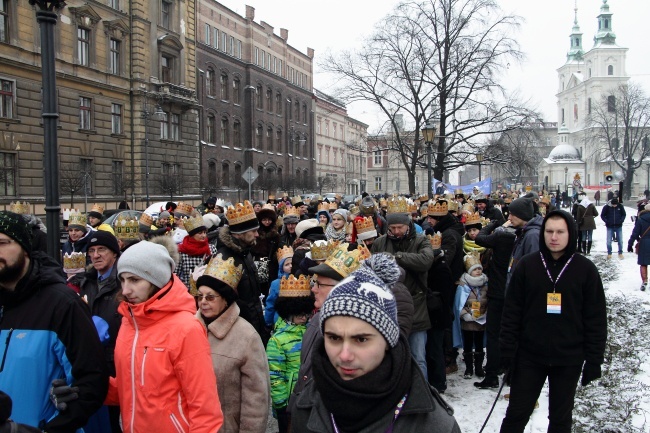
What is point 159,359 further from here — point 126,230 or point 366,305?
point 126,230

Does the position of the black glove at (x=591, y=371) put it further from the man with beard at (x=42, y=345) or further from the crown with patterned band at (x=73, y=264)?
the crown with patterned band at (x=73, y=264)

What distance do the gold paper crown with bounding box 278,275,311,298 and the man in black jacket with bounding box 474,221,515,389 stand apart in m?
2.72

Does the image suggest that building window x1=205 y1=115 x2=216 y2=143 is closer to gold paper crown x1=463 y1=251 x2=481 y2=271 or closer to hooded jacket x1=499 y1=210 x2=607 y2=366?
gold paper crown x1=463 y1=251 x2=481 y2=271

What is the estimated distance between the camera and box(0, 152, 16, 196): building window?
83.3 feet

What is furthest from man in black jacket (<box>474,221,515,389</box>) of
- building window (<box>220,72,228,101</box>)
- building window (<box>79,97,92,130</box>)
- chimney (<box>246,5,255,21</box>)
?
chimney (<box>246,5,255,21</box>)

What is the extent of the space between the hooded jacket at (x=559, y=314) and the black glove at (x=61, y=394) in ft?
10.4

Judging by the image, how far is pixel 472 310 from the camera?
6.87m

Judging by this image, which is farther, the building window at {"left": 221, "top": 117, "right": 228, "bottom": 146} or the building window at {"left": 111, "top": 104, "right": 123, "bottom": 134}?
the building window at {"left": 221, "top": 117, "right": 228, "bottom": 146}

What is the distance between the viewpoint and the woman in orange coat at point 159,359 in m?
2.85

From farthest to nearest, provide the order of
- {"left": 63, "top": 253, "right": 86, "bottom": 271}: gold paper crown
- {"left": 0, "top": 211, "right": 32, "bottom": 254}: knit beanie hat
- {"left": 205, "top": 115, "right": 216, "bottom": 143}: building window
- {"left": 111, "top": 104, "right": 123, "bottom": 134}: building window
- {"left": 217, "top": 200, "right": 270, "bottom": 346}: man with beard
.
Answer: {"left": 205, "top": 115, "right": 216, "bottom": 143}: building window
{"left": 111, "top": 104, "right": 123, "bottom": 134}: building window
{"left": 63, "top": 253, "right": 86, "bottom": 271}: gold paper crown
{"left": 217, "top": 200, "right": 270, "bottom": 346}: man with beard
{"left": 0, "top": 211, "right": 32, "bottom": 254}: knit beanie hat

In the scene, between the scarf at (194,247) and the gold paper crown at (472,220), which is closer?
the scarf at (194,247)

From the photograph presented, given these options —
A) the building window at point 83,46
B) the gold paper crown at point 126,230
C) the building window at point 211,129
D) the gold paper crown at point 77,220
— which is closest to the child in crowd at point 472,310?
the gold paper crown at point 126,230

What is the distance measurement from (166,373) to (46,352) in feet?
1.96

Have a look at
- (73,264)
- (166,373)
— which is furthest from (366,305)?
(73,264)
